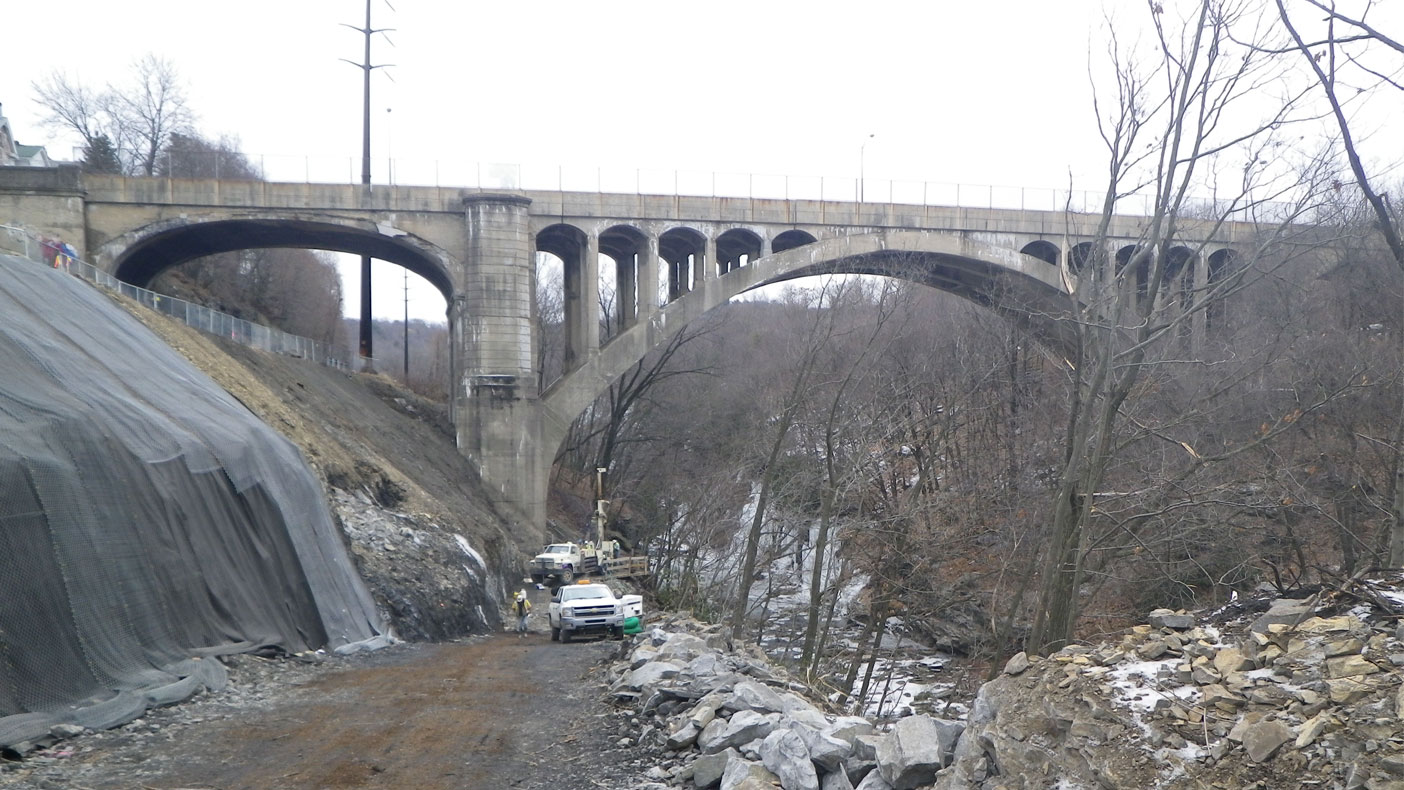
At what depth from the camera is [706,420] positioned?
44.6 metres

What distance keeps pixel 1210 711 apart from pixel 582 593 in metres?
14.9

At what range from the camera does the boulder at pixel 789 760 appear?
23.9ft

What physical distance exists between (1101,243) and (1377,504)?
7.23m

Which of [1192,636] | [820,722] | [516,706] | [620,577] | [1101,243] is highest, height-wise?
[1101,243]

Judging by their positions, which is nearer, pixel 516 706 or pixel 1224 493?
pixel 516 706

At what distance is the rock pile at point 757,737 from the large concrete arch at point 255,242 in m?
23.6

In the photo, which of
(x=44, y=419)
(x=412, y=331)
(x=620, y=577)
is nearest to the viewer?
(x=44, y=419)

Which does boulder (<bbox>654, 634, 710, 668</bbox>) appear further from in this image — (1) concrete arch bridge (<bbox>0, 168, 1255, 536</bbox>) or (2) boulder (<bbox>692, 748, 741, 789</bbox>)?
(1) concrete arch bridge (<bbox>0, 168, 1255, 536</bbox>)

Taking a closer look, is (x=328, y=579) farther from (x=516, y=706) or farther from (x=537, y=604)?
(x=537, y=604)

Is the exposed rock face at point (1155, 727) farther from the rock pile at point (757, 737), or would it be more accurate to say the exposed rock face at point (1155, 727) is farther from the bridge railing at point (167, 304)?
the bridge railing at point (167, 304)

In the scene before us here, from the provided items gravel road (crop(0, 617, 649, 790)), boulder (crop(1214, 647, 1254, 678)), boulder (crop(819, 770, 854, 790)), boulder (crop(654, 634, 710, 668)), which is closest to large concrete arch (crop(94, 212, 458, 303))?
gravel road (crop(0, 617, 649, 790))

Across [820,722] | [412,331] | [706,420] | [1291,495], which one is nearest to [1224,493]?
[1291,495]

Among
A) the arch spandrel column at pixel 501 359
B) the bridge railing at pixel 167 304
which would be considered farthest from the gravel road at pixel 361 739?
the arch spandrel column at pixel 501 359

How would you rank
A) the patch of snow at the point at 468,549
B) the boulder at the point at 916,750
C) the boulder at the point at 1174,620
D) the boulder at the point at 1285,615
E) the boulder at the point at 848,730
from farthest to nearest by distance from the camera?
1. the patch of snow at the point at 468,549
2. the boulder at the point at 848,730
3. the boulder at the point at 1174,620
4. the boulder at the point at 916,750
5. the boulder at the point at 1285,615
